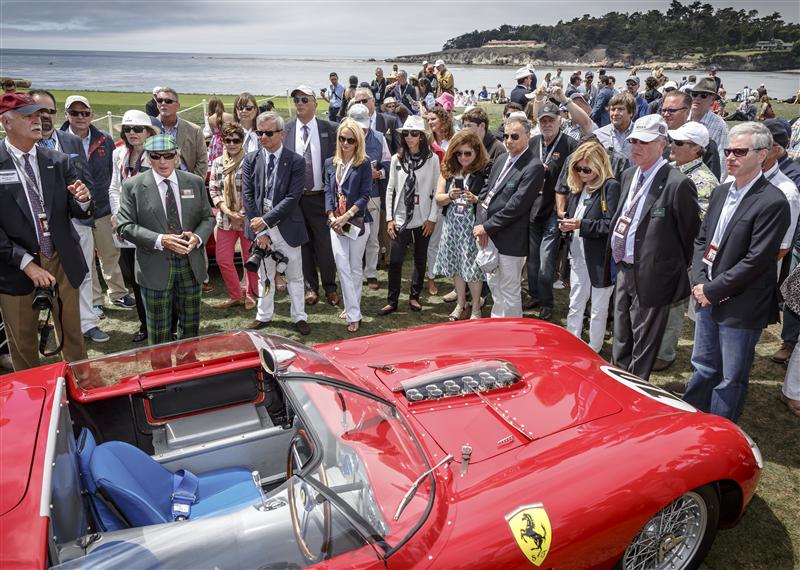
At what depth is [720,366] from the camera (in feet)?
A: 14.2

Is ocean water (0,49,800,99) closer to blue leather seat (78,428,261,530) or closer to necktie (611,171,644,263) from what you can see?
necktie (611,171,644,263)

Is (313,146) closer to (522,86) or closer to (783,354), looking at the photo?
(783,354)

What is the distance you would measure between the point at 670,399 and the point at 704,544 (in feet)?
2.59

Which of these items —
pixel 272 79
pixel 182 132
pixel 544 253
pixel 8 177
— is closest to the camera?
pixel 8 177

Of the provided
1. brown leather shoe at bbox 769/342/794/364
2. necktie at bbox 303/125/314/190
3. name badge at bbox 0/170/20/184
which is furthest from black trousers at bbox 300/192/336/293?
brown leather shoe at bbox 769/342/794/364

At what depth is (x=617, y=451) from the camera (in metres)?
2.69

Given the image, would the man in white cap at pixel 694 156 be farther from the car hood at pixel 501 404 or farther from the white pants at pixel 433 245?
the white pants at pixel 433 245

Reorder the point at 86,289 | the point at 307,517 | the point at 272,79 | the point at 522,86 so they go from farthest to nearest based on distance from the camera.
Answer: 1. the point at 272,79
2. the point at 522,86
3. the point at 86,289
4. the point at 307,517

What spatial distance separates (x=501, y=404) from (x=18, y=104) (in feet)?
13.5

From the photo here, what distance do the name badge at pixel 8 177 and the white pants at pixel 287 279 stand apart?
2254 mm

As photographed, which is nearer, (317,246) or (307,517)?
(307,517)

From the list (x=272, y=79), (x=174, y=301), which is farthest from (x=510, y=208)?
(x=272, y=79)

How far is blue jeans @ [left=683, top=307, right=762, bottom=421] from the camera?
4.02 metres

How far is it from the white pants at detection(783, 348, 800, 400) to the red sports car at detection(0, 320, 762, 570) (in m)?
2.11
